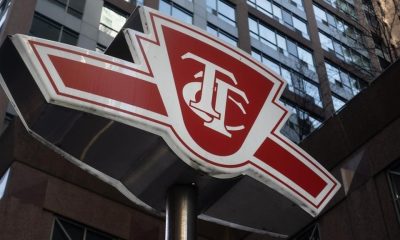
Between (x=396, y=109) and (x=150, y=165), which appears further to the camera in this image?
(x=396, y=109)

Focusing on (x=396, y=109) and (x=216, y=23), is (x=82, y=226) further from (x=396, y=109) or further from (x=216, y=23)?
(x=216, y=23)

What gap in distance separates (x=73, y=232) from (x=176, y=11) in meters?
18.3

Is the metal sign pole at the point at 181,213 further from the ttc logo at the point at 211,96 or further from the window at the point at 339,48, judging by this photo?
the window at the point at 339,48

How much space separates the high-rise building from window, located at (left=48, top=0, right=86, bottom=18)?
0.15 ft

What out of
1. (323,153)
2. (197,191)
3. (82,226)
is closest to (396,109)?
(323,153)

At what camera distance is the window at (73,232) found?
15867 mm

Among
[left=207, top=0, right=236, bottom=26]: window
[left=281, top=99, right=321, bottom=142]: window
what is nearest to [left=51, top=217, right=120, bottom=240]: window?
[left=281, top=99, right=321, bottom=142]: window

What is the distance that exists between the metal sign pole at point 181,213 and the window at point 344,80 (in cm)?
3321

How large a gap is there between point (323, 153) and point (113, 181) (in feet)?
35.4

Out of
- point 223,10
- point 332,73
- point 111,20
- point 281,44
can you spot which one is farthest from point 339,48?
point 111,20

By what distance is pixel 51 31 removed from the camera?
24.8 meters

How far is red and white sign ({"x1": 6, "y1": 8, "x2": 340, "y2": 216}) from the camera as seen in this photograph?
4340 mm

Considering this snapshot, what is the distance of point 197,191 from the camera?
4711 mm

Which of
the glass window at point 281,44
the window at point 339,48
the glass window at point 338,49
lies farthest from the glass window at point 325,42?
the glass window at point 281,44
